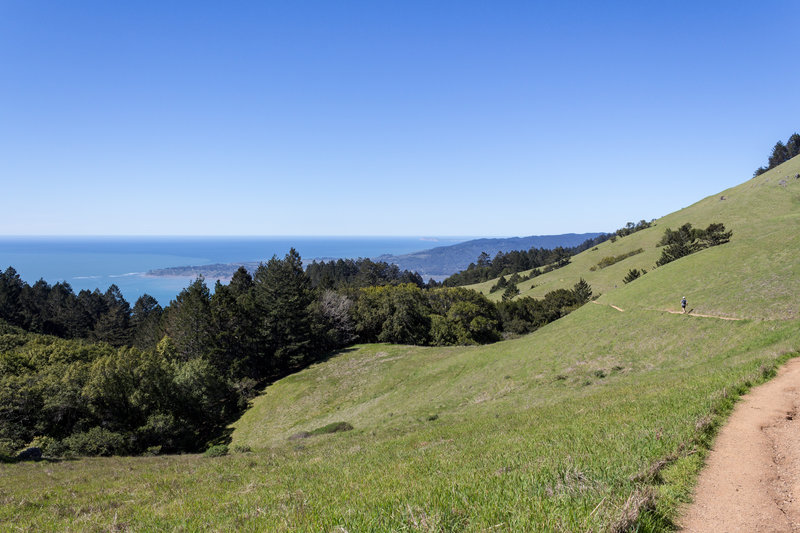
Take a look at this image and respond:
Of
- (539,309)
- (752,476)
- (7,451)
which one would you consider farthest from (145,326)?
(752,476)

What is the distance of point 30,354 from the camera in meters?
51.5

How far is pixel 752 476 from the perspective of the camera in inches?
266

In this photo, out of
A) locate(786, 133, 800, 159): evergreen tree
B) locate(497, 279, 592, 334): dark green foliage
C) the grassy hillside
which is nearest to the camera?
the grassy hillside

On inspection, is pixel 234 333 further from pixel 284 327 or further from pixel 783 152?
pixel 783 152

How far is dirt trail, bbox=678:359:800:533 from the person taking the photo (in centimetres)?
528

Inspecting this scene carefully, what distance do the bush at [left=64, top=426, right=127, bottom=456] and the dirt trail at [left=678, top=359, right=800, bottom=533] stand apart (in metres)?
46.2

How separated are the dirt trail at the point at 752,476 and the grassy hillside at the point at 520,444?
1.13 feet

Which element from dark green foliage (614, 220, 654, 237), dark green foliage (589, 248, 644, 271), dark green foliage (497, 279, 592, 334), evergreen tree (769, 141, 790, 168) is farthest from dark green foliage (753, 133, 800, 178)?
dark green foliage (497, 279, 592, 334)

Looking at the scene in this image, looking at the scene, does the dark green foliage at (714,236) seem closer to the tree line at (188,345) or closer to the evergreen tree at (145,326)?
the tree line at (188,345)

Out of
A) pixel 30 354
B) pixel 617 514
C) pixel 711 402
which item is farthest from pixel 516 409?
pixel 30 354

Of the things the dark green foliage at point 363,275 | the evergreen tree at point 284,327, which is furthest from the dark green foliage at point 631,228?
the evergreen tree at point 284,327

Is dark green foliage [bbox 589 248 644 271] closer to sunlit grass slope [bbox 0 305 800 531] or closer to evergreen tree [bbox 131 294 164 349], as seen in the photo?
sunlit grass slope [bbox 0 305 800 531]

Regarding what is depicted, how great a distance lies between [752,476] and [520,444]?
5.45 metres

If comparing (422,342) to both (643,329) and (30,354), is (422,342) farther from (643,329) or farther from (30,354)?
(30,354)
